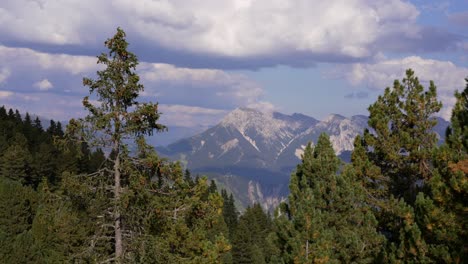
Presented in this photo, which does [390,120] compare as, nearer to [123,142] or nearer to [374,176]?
[374,176]

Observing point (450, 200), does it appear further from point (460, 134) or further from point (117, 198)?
point (117, 198)

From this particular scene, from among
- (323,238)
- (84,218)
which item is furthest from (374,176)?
(84,218)

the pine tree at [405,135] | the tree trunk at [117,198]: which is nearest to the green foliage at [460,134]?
the pine tree at [405,135]

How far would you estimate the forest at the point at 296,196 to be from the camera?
48.6ft

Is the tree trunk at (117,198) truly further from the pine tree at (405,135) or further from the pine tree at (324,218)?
the pine tree at (405,135)

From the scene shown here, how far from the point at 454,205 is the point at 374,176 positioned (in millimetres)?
11792

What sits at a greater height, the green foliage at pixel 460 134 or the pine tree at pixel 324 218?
the green foliage at pixel 460 134

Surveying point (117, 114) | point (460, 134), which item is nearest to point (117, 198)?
point (117, 114)

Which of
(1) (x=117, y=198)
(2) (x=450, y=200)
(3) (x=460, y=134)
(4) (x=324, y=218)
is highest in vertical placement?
(3) (x=460, y=134)

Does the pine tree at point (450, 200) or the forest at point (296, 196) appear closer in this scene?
the forest at point (296, 196)

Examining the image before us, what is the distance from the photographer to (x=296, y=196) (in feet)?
93.4

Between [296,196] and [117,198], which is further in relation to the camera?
[296,196]

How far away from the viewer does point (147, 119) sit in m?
15.1

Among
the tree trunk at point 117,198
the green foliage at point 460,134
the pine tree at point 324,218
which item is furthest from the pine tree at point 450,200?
the tree trunk at point 117,198
